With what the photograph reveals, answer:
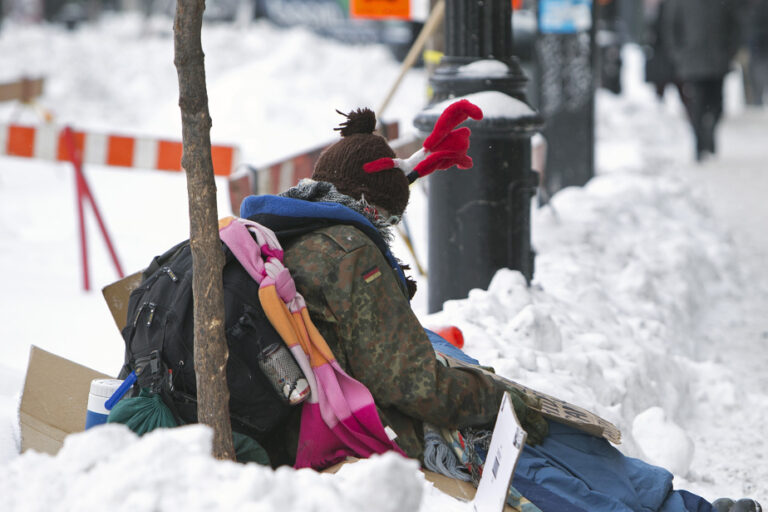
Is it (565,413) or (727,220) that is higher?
(565,413)

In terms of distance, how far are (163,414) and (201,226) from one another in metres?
0.48

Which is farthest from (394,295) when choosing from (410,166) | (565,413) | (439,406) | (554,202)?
(554,202)

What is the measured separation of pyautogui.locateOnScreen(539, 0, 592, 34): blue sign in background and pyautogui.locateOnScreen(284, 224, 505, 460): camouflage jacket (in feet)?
19.0

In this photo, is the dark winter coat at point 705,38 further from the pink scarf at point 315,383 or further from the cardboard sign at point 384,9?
the pink scarf at point 315,383

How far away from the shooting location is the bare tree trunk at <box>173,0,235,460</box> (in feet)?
6.89

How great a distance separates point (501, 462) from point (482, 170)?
7.44ft

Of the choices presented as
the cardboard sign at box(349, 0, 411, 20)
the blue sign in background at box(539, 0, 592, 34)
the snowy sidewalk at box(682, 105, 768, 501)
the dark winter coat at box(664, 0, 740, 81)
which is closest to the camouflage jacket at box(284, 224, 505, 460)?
the snowy sidewalk at box(682, 105, 768, 501)

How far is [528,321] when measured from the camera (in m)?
3.94

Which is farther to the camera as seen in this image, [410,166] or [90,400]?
[410,166]

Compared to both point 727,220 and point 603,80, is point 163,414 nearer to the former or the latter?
point 727,220

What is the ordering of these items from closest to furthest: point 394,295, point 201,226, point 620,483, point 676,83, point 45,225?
point 201,226 → point 394,295 → point 620,483 → point 45,225 → point 676,83

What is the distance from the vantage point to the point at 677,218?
7.41 metres

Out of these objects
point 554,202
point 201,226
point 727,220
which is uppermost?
point 201,226

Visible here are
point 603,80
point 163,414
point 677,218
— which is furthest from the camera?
point 603,80
